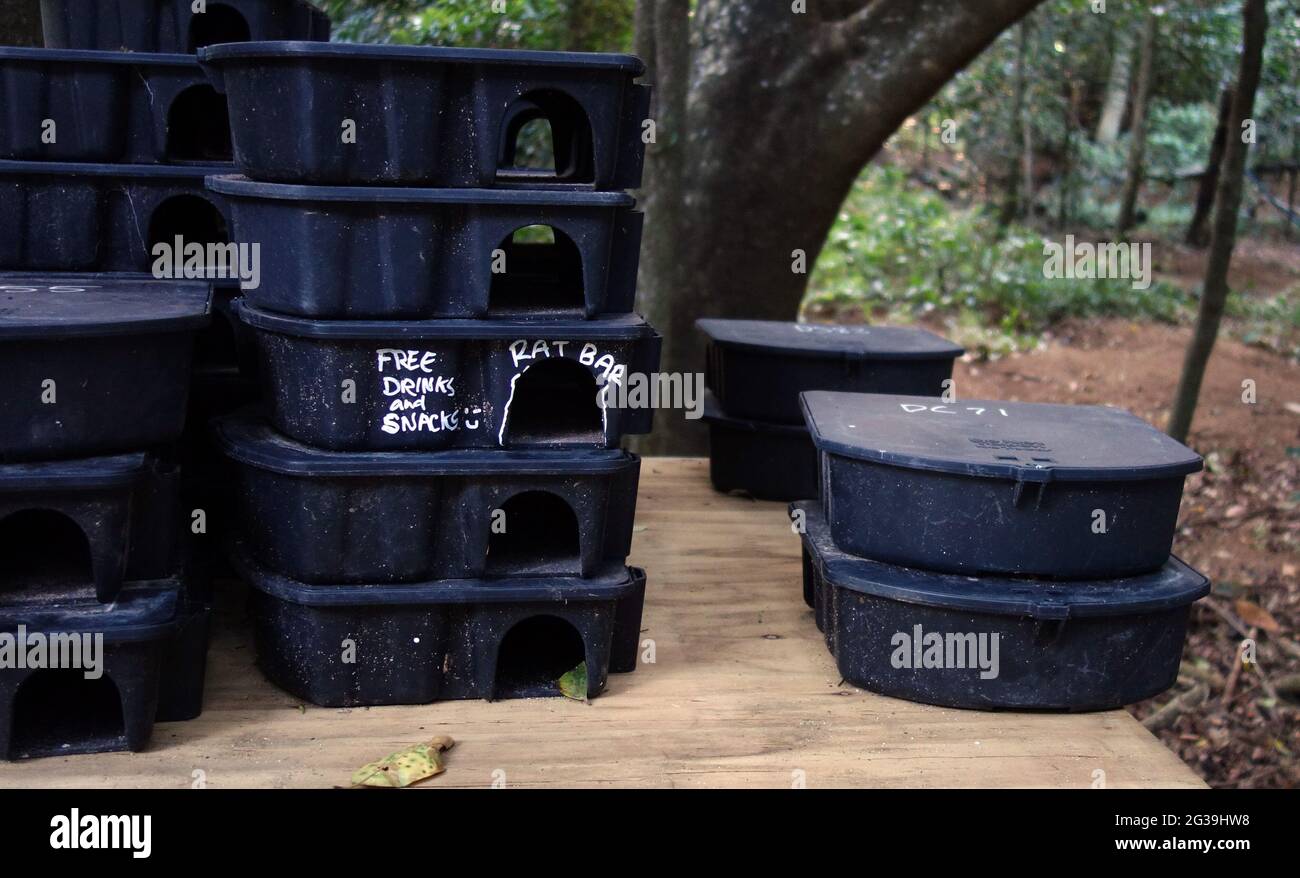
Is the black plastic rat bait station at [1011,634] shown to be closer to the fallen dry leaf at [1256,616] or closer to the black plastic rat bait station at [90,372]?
the black plastic rat bait station at [90,372]

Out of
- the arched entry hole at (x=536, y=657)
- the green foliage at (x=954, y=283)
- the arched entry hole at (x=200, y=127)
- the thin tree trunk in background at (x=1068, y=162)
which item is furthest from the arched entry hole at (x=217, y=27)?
the thin tree trunk in background at (x=1068, y=162)

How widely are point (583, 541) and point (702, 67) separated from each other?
10.3ft

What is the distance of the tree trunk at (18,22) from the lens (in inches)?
153

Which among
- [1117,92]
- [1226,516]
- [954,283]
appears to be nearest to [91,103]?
[1226,516]

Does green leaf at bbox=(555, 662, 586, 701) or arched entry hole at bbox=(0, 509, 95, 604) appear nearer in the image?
arched entry hole at bbox=(0, 509, 95, 604)

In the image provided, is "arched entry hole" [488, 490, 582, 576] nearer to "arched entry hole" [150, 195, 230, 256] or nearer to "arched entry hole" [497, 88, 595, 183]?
"arched entry hole" [497, 88, 595, 183]

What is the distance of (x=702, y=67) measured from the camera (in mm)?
5355

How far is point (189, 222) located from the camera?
367 cm

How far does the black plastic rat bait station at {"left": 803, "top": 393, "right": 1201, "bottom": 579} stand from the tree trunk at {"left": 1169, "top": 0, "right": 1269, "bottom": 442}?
12.0 feet

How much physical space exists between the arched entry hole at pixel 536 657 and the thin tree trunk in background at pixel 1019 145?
10.5 metres

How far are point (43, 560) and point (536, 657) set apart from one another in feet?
3.47

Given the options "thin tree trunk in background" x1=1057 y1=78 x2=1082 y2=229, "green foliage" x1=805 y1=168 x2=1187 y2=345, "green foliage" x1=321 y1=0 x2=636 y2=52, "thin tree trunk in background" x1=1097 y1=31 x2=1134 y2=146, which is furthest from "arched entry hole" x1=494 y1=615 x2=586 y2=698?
"thin tree trunk in background" x1=1097 y1=31 x2=1134 y2=146

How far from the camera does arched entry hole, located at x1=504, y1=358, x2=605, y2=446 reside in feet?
9.22

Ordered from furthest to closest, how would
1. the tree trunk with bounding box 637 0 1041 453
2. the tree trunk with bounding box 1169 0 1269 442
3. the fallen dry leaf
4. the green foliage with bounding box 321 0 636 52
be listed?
1. the green foliage with bounding box 321 0 636 52
2. the fallen dry leaf
3. the tree trunk with bounding box 1169 0 1269 442
4. the tree trunk with bounding box 637 0 1041 453
